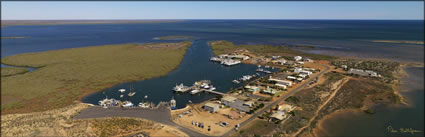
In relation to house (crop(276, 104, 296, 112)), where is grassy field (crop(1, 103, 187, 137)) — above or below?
below

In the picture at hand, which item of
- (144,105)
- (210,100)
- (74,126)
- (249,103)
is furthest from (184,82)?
(74,126)

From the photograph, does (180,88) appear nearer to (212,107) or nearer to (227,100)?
(227,100)

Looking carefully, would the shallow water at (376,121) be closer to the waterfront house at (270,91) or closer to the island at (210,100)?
the island at (210,100)

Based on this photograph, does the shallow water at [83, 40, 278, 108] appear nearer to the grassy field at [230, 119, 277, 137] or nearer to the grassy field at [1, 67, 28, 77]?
the grassy field at [230, 119, 277, 137]

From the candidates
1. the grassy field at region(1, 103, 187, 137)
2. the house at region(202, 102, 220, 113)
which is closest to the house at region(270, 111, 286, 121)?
the house at region(202, 102, 220, 113)

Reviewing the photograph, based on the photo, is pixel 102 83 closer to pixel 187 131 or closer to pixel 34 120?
pixel 34 120

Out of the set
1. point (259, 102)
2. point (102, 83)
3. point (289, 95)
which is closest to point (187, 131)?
point (259, 102)
